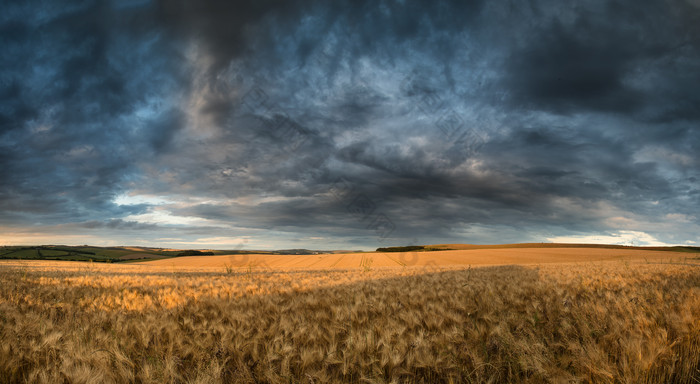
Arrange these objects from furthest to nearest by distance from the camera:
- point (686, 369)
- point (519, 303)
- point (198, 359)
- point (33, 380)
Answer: point (519, 303) < point (198, 359) < point (686, 369) < point (33, 380)

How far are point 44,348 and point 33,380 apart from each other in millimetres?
961

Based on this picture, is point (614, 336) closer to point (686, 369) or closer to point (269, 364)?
point (686, 369)

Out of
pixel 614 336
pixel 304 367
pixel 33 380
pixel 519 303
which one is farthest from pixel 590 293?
pixel 33 380

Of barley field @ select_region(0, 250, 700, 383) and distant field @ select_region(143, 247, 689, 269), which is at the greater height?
barley field @ select_region(0, 250, 700, 383)

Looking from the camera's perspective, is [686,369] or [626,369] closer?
[626,369]

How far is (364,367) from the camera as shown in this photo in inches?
105

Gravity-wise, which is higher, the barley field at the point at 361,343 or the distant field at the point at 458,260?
the barley field at the point at 361,343

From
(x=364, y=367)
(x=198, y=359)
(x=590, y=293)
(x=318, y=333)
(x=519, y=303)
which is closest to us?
(x=364, y=367)

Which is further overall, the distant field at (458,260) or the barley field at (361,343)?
the distant field at (458,260)

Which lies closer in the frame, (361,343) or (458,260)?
(361,343)

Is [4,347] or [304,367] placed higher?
[4,347]

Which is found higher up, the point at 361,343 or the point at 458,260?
the point at 361,343

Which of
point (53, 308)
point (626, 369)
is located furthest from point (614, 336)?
point (53, 308)

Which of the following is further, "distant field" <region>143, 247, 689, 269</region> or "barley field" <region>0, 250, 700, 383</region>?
"distant field" <region>143, 247, 689, 269</region>
